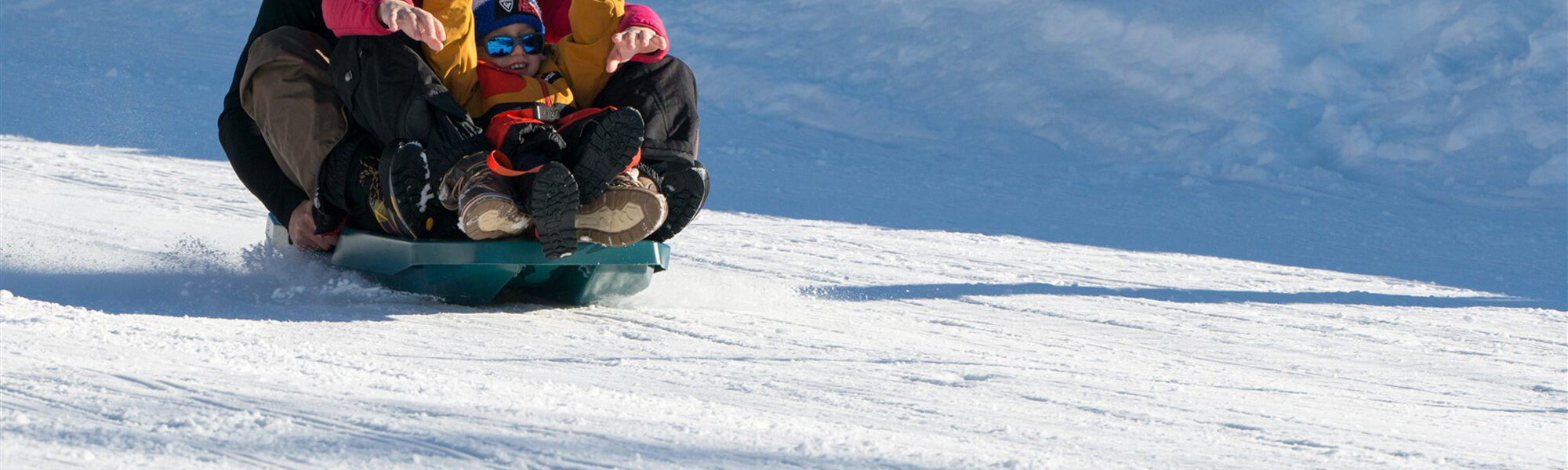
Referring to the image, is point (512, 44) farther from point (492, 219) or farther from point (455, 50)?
point (492, 219)

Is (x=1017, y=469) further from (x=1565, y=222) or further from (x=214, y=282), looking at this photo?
(x=1565, y=222)

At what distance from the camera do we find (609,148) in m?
3.45

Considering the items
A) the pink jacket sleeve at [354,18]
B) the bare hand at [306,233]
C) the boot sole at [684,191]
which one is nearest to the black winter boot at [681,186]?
the boot sole at [684,191]

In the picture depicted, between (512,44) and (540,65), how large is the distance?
0.12m

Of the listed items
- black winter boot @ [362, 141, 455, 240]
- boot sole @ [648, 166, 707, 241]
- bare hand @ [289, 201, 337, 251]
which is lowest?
bare hand @ [289, 201, 337, 251]

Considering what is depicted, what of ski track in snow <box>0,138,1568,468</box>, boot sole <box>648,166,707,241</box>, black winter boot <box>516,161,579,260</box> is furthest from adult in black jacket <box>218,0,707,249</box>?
black winter boot <box>516,161,579,260</box>

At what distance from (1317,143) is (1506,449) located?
7.70 metres

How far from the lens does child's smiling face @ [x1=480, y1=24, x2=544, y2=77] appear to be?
3.93 metres

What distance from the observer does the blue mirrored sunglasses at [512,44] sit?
3.93m

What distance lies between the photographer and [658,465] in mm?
2195

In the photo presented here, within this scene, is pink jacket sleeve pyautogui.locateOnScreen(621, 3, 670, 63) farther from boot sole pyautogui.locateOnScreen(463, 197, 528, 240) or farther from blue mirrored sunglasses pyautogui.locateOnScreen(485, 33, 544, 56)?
boot sole pyautogui.locateOnScreen(463, 197, 528, 240)

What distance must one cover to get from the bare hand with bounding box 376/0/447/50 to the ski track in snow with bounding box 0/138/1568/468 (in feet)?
2.10

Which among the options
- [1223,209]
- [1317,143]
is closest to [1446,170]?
[1317,143]

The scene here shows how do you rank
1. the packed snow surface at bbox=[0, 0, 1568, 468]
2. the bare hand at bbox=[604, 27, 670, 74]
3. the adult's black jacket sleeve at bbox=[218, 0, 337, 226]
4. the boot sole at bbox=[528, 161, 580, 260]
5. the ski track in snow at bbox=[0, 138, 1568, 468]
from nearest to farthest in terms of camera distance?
the ski track in snow at bbox=[0, 138, 1568, 468] < the packed snow surface at bbox=[0, 0, 1568, 468] < the boot sole at bbox=[528, 161, 580, 260] < the bare hand at bbox=[604, 27, 670, 74] < the adult's black jacket sleeve at bbox=[218, 0, 337, 226]
